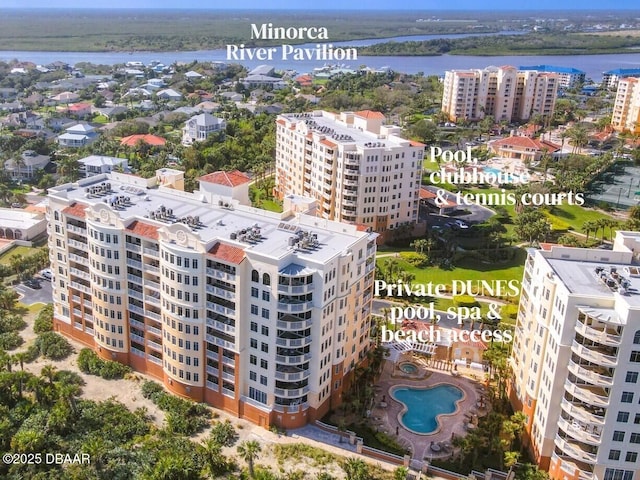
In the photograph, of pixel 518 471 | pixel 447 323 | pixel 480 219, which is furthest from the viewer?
pixel 480 219

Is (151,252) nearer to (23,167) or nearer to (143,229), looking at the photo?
(143,229)

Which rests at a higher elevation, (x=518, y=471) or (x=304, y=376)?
(x=304, y=376)

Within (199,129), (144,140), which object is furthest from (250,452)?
(199,129)

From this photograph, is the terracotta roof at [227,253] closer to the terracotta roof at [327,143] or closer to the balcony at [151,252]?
the balcony at [151,252]

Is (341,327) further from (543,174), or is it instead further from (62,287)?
(543,174)

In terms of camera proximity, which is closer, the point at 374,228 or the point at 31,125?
the point at 374,228

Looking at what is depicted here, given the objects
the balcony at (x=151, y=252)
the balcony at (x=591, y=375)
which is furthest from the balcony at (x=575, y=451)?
the balcony at (x=151, y=252)

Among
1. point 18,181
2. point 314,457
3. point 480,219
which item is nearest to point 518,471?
point 314,457

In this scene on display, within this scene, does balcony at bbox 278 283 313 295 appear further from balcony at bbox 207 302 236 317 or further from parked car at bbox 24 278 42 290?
parked car at bbox 24 278 42 290
